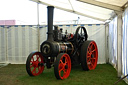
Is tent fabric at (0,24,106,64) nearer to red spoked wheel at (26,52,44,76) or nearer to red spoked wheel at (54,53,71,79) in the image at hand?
red spoked wheel at (26,52,44,76)

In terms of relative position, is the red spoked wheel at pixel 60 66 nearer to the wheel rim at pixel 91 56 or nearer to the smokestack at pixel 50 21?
the smokestack at pixel 50 21

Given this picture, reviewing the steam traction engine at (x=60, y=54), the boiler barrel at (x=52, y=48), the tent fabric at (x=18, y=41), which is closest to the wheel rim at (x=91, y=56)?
the steam traction engine at (x=60, y=54)

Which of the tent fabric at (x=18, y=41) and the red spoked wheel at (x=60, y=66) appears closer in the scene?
the red spoked wheel at (x=60, y=66)

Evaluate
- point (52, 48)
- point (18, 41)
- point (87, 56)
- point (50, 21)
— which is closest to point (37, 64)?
point (52, 48)

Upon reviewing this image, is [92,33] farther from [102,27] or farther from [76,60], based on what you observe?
[76,60]

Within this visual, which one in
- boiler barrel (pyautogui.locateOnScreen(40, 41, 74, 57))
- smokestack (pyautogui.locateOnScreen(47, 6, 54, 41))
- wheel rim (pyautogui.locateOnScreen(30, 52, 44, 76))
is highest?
smokestack (pyautogui.locateOnScreen(47, 6, 54, 41))

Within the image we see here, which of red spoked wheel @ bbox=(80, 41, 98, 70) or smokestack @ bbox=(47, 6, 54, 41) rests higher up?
smokestack @ bbox=(47, 6, 54, 41)

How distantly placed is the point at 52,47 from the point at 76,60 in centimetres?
139

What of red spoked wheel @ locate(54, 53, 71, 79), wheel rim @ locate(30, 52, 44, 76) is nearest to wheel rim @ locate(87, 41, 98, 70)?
red spoked wheel @ locate(54, 53, 71, 79)

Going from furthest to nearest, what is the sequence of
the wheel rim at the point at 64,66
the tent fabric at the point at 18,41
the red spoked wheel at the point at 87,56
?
the tent fabric at the point at 18,41
the red spoked wheel at the point at 87,56
the wheel rim at the point at 64,66

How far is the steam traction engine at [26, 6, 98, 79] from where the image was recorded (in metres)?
4.22

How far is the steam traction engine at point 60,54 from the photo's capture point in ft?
13.9

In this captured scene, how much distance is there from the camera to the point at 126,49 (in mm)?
3590

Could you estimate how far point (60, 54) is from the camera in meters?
4.04
